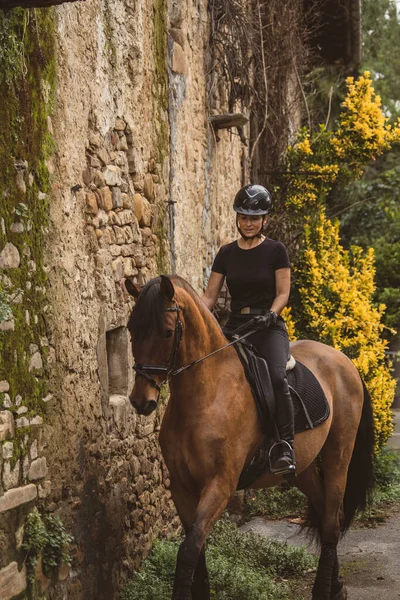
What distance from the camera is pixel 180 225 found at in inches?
376

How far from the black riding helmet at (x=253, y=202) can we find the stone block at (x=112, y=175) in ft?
3.38

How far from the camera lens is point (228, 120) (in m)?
11.0

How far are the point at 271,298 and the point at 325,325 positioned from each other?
5329 millimetres

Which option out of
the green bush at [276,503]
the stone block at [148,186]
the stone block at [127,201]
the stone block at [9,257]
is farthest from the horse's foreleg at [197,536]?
the green bush at [276,503]

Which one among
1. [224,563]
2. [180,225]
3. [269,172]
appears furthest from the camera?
[269,172]

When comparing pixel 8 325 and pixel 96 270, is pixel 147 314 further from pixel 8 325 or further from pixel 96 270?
pixel 96 270

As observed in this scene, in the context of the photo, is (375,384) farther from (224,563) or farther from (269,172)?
(224,563)

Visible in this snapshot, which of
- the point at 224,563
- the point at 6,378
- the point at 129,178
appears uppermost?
the point at 129,178

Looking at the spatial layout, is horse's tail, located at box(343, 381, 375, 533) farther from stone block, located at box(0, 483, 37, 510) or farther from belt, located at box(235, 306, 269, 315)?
stone block, located at box(0, 483, 37, 510)

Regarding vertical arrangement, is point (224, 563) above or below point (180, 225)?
below

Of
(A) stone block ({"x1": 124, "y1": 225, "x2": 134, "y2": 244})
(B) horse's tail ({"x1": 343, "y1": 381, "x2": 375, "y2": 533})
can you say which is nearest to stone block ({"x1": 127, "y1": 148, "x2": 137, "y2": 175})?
(A) stone block ({"x1": 124, "y1": 225, "x2": 134, "y2": 244})

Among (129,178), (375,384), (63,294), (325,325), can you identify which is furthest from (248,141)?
(63,294)

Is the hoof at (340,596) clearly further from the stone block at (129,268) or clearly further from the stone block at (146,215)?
the stone block at (146,215)

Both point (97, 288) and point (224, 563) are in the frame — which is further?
point (224, 563)
